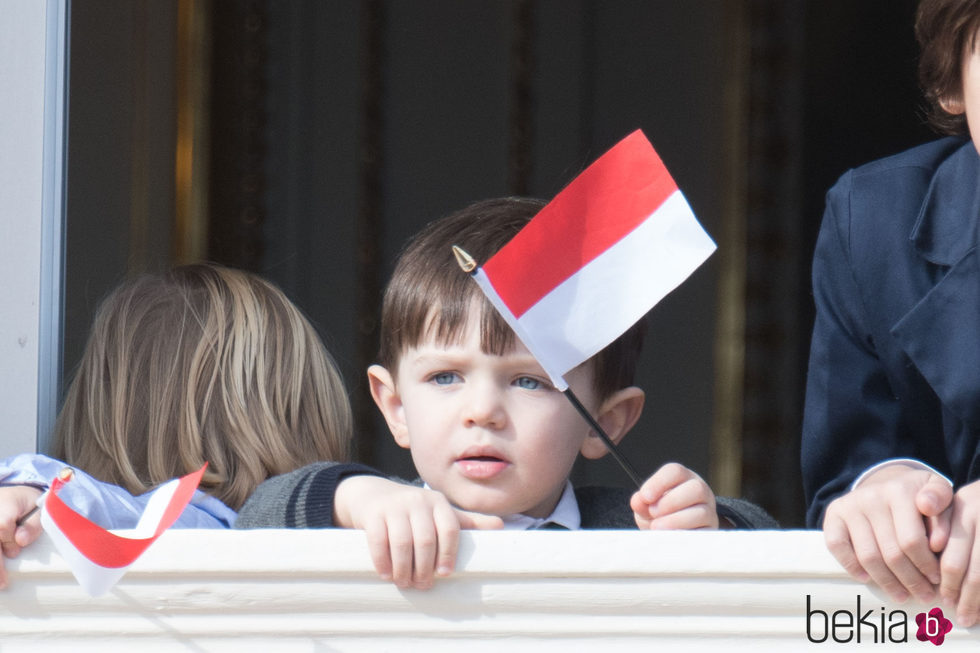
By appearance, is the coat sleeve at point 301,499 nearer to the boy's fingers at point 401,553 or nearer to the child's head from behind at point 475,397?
the child's head from behind at point 475,397

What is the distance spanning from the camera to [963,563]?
3.12 feet

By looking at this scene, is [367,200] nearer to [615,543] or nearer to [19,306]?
[19,306]

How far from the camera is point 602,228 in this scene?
110 cm

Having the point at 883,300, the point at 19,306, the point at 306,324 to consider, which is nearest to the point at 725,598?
the point at 883,300

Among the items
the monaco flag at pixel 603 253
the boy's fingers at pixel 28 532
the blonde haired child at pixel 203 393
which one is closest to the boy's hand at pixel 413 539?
the monaco flag at pixel 603 253

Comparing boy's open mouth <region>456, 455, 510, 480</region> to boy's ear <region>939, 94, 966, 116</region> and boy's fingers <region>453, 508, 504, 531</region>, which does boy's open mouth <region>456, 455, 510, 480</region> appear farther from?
boy's ear <region>939, 94, 966, 116</region>

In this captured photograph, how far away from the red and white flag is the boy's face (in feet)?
1.19

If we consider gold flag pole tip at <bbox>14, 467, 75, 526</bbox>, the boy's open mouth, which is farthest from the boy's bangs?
gold flag pole tip at <bbox>14, 467, 75, 526</bbox>

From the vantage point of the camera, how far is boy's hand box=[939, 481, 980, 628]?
0.95m

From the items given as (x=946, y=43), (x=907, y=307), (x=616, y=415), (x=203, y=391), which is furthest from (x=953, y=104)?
(x=203, y=391)

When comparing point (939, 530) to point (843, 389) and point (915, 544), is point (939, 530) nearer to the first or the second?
point (915, 544)

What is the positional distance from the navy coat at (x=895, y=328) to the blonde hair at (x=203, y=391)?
2.08 ft
